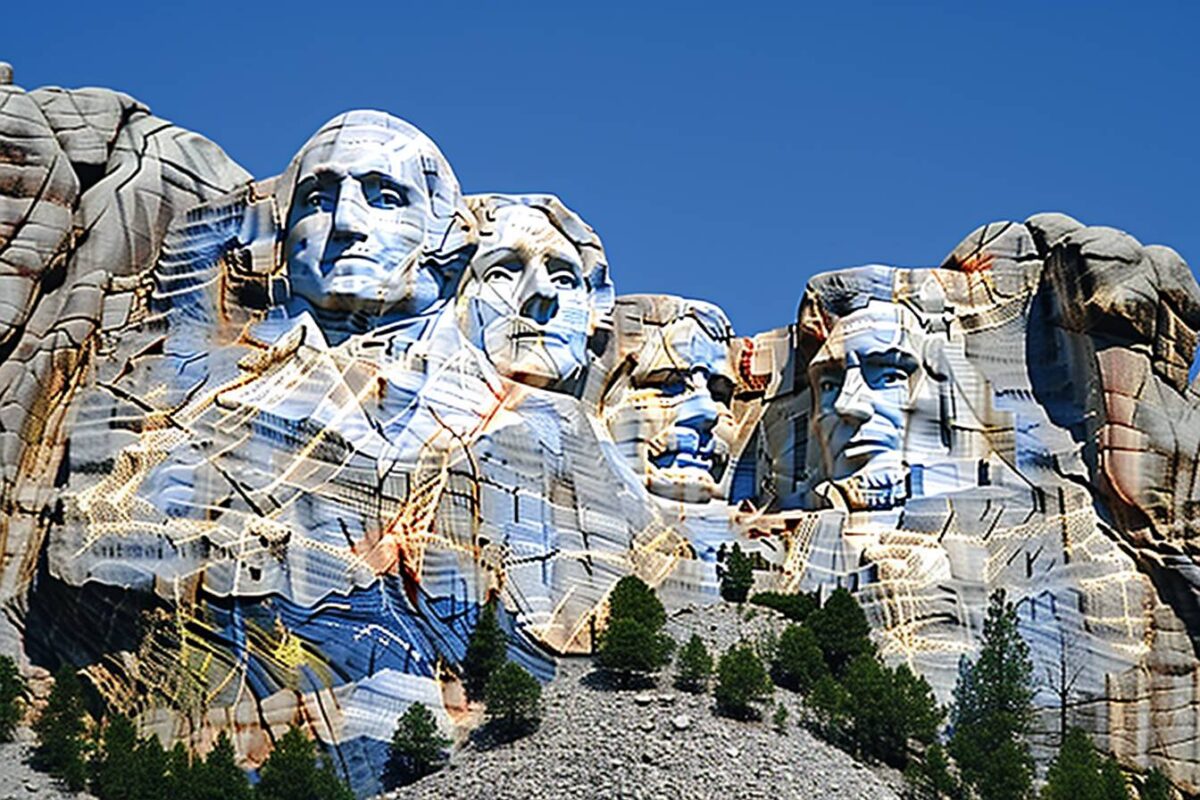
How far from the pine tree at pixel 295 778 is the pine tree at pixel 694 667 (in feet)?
13.4

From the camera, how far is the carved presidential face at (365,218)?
39938 millimetres

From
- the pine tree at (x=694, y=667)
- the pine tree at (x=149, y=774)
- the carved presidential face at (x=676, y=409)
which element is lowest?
the pine tree at (x=149, y=774)

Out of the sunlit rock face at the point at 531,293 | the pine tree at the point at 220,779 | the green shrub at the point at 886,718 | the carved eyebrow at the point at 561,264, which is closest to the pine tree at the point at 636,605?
the green shrub at the point at 886,718

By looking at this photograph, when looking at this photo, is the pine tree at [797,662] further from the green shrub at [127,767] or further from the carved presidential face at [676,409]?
the green shrub at [127,767]

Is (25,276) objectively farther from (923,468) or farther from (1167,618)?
(1167,618)

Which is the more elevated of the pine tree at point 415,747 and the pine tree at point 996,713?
the pine tree at point 996,713

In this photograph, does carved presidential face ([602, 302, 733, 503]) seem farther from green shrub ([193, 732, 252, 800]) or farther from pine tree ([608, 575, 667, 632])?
green shrub ([193, 732, 252, 800])

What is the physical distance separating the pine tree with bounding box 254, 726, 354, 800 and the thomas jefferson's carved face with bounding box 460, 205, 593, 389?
20.6ft

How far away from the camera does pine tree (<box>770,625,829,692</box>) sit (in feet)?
127

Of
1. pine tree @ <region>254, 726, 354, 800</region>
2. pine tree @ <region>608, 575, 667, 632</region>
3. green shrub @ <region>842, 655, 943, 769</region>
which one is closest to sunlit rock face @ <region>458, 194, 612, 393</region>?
pine tree @ <region>608, 575, 667, 632</region>

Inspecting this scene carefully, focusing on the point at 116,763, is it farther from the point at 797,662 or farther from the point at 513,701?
the point at 797,662

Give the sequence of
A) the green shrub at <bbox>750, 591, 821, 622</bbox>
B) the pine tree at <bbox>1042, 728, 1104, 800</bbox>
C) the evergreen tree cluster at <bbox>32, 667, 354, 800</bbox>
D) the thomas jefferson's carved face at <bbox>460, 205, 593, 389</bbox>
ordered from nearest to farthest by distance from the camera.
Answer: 1. the evergreen tree cluster at <bbox>32, 667, 354, 800</bbox>
2. the pine tree at <bbox>1042, 728, 1104, 800</bbox>
3. the green shrub at <bbox>750, 591, 821, 622</bbox>
4. the thomas jefferson's carved face at <bbox>460, 205, 593, 389</bbox>

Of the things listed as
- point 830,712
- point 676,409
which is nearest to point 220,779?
point 830,712

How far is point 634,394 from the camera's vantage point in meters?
42.6
